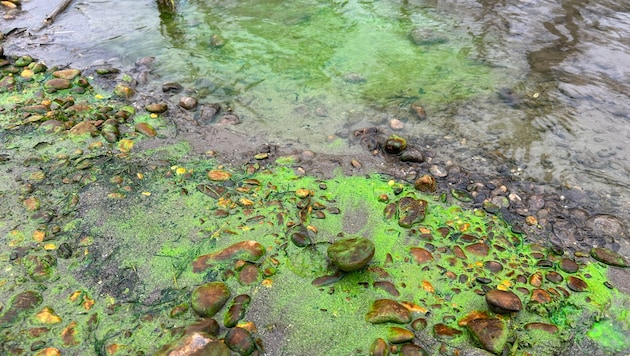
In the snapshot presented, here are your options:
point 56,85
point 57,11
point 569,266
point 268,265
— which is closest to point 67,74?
point 56,85

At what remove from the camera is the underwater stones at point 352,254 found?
2.69m

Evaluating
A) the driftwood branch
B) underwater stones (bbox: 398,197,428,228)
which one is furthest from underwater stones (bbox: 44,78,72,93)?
underwater stones (bbox: 398,197,428,228)

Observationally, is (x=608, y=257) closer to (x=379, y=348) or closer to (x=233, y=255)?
(x=379, y=348)

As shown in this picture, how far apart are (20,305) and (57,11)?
5.54m

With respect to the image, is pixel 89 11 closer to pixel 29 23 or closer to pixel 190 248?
pixel 29 23

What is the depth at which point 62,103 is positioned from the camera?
14.7 ft

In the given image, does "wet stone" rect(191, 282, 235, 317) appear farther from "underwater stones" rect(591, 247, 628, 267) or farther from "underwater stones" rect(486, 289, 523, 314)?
"underwater stones" rect(591, 247, 628, 267)

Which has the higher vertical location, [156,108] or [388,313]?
[156,108]

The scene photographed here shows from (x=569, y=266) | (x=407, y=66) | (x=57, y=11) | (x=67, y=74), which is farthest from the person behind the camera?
(x=57, y=11)

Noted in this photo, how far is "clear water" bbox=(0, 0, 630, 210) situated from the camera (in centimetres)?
396

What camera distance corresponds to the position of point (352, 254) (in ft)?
8.88

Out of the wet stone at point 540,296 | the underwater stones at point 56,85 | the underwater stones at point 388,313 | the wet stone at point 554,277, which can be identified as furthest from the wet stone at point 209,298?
the underwater stones at point 56,85

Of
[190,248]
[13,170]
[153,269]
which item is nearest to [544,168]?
[190,248]

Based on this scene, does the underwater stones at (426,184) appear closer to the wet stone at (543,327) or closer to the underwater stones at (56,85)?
the wet stone at (543,327)
